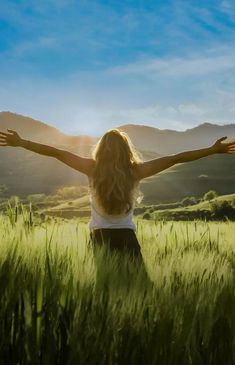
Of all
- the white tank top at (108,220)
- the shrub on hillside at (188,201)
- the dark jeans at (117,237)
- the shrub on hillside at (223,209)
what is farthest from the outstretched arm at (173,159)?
the shrub on hillside at (188,201)

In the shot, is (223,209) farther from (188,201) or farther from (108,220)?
(108,220)

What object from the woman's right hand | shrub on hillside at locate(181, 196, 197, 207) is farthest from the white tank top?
shrub on hillside at locate(181, 196, 197, 207)

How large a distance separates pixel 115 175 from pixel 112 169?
0.26 feet

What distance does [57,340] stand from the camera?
1.76 m

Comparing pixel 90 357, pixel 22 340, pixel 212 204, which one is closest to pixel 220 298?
pixel 90 357

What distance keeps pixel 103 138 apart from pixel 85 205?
16874cm

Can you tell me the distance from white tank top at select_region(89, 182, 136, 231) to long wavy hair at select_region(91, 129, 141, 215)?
39 mm

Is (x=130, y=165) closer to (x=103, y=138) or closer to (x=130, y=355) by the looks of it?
(x=103, y=138)

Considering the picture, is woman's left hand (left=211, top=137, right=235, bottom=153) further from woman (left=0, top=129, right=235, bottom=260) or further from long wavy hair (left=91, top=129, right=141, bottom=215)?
long wavy hair (left=91, top=129, right=141, bottom=215)

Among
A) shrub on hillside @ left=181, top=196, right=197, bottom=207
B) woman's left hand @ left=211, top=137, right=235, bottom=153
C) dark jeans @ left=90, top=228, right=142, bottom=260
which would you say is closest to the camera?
dark jeans @ left=90, top=228, right=142, bottom=260

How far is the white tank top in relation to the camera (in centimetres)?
493

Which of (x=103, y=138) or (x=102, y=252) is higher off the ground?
(x=103, y=138)

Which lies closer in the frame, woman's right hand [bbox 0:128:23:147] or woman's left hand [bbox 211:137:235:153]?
woman's right hand [bbox 0:128:23:147]

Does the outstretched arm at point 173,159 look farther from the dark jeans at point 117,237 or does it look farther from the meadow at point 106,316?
the meadow at point 106,316
